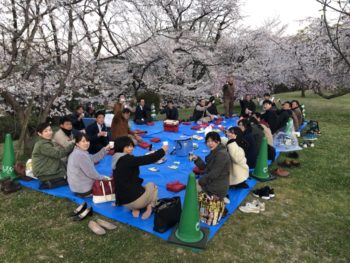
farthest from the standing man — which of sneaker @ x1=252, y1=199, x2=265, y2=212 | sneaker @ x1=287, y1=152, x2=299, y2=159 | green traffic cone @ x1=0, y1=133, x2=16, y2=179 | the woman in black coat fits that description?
green traffic cone @ x1=0, y1=133, x2=16, y2=179

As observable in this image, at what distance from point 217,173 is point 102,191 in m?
2.13

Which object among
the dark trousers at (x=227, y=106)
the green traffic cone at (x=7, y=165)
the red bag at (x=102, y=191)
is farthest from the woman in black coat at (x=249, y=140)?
the dark trousers at (x=227, y=106)

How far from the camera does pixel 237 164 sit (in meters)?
5.43

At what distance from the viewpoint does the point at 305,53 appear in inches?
631

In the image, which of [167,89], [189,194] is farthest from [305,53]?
[189,194]

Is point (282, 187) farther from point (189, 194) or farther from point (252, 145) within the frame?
point (189, 194)

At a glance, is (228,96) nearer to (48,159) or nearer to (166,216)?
(48,159)

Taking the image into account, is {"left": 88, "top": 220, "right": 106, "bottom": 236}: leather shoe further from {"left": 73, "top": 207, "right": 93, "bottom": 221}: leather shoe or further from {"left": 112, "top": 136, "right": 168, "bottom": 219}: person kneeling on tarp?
{"left": 112, "top": 136, "right": 168, "bottom": 219}: person kneeling on tarp

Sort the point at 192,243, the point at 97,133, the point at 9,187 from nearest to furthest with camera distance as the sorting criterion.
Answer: the point at 192,243
the point at 9,187
the point at 97,133

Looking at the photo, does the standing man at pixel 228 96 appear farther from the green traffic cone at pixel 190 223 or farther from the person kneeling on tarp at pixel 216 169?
the green traffic cone at pixel 190 223

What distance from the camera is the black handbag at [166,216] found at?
4.22m

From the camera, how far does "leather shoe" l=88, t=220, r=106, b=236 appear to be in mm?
4252

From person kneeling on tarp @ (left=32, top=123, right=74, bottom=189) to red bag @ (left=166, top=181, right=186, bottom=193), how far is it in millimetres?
2172

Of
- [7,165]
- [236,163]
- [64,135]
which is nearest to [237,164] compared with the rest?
[236,163]
